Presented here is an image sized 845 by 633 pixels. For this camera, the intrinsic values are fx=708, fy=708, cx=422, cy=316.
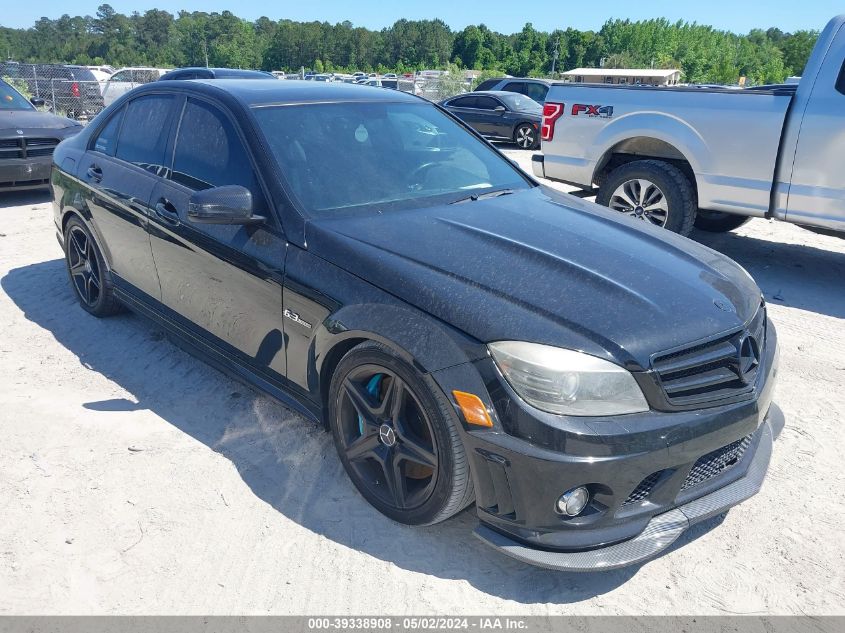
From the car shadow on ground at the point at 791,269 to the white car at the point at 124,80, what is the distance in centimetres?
1863

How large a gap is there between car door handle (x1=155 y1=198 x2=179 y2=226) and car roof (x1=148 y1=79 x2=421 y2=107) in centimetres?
64

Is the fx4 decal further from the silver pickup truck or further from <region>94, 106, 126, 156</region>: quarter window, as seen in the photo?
<region>94, 106, 126, 156</region>: quarter window

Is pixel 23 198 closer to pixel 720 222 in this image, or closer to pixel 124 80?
pixel 720 222

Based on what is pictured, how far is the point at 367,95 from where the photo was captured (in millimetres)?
4109

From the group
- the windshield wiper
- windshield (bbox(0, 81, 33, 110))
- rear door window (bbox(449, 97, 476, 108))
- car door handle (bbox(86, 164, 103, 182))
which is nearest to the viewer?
the windshield wiper

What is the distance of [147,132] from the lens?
4.31 metres

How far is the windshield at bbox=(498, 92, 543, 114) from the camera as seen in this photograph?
56.5 ft

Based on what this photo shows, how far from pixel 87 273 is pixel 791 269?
6176 mm

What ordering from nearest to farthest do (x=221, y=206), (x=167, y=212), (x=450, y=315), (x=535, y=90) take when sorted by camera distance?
(x=450, y=315)
(x=221, y=206)
(x=167, y=212)
(x=535, y=90)

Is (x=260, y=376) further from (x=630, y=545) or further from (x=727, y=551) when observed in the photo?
(x=727, y=551)

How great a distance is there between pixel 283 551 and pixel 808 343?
3991 millimetres

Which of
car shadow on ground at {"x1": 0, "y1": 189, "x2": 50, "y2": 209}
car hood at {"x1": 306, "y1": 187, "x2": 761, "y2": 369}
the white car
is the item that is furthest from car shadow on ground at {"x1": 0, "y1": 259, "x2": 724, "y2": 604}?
the white car

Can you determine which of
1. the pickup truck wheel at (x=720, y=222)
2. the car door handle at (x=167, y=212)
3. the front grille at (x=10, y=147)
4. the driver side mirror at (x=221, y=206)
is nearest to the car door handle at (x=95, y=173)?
the car door handle at (x=167, y=212)

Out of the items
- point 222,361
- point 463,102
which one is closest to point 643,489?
point 222,361
